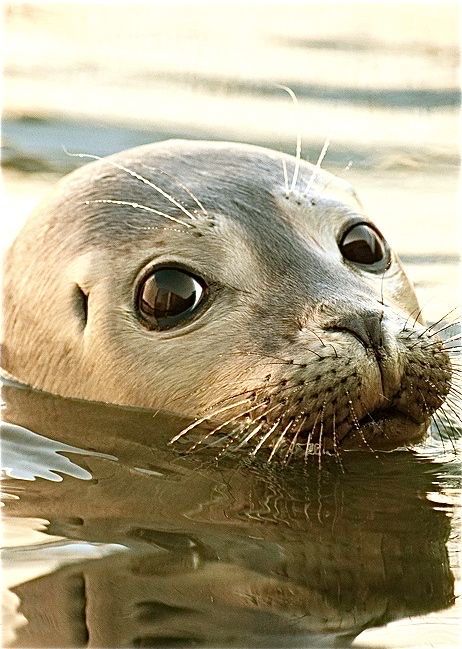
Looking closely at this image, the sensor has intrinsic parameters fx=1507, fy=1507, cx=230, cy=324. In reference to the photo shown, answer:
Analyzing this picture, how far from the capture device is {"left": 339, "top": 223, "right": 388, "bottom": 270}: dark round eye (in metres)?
4.93

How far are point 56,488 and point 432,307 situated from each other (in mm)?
2575

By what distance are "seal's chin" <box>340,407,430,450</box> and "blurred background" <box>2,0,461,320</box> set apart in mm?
1856

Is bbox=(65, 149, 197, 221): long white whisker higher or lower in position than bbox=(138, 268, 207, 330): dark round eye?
higher

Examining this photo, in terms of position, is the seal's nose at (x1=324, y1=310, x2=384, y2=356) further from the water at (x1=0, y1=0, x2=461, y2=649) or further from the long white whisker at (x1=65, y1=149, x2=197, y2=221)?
the long white whisker at (x1=65, y1=149, x2=197, y2=221)

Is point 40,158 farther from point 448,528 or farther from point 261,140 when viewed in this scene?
point 448,528

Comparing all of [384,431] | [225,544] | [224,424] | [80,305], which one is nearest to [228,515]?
[225,544]

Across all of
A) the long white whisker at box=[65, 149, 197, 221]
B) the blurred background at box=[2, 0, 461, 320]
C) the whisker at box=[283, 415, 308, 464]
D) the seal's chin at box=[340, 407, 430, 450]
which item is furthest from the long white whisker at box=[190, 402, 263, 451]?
the blurred background at box=[2, 0, 461, 320]

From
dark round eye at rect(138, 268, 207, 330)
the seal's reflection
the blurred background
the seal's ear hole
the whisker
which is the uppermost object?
the blurred background

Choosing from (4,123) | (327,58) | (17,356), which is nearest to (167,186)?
(17,356)

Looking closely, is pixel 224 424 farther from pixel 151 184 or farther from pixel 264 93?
pixel 264 93

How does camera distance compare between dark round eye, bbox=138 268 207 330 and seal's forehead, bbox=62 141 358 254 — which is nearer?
dark round eye, bbox=138 268 207 330

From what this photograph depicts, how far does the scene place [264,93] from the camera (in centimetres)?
995

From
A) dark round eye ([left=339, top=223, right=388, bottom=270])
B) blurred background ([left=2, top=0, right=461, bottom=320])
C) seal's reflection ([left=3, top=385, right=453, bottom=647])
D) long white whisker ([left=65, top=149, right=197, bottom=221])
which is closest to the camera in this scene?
seal's reflection ([left=3, top=385, right=453, bottom=647])

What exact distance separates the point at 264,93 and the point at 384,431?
234 inches
